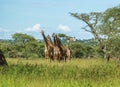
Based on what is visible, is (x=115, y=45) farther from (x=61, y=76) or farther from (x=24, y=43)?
(x=61, y=76)

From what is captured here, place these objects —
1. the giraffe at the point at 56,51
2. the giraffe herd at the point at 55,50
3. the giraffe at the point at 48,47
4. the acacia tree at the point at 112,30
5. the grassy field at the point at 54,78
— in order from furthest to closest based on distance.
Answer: the acacia tree at the point at 112,30, the giraffe at the point at 48,47, the giraffe herd at the point at 55,50, the giraffe at the point at 56,51, the grassy field at the point at 54,78

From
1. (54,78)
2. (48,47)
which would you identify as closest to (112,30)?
(48,47)

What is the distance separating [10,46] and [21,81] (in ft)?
147

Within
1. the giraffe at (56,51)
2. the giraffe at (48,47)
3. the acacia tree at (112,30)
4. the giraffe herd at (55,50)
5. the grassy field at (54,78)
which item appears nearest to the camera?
the grassy field at (54,78)

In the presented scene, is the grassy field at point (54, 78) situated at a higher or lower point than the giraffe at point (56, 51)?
higher

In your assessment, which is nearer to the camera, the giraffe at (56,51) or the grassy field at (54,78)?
the grassy field at (54,78)

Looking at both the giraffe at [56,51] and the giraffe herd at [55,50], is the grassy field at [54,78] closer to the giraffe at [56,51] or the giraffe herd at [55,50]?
the giraffe at [56,51]

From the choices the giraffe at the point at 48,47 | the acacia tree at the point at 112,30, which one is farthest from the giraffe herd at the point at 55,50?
the acacia tree at the point at 112,30

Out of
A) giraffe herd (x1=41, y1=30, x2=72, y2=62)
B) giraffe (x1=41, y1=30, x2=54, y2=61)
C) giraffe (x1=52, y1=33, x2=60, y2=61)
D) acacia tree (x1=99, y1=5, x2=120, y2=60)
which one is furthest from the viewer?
acacia tree (x1=99, y1=5, x2=120, y2=60)

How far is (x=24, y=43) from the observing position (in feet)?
180

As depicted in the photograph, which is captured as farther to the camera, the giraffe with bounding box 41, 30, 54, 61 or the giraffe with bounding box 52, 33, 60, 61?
the giraffe with bounding box 41, 30, 54, 61

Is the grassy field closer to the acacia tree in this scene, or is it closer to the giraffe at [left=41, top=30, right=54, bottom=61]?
the giraffe at [left=41, top=30, right=54, bottom=61]

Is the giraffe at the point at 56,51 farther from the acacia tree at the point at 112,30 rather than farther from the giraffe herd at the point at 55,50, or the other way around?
the acacia tree at the point at 112,30

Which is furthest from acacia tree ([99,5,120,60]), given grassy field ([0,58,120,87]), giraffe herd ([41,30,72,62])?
grassy field ([0,58,120,87])
